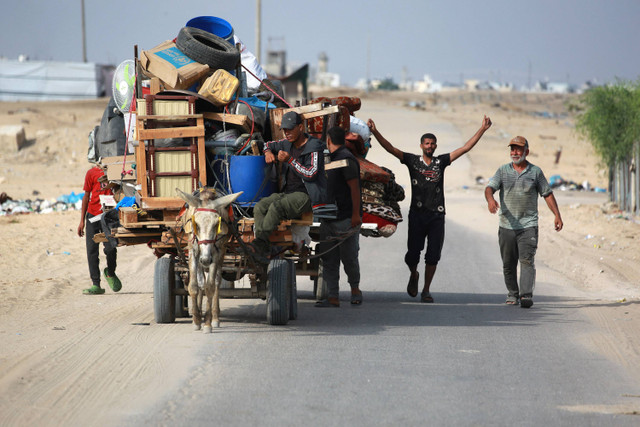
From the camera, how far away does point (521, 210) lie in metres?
11.6

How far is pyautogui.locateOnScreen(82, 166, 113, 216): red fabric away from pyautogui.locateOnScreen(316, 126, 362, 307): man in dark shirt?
331 cm

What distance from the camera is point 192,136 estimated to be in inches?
367

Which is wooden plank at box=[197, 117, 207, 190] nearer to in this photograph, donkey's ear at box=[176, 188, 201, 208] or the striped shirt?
donkey's ear at box=[176, 188, 201, 208]

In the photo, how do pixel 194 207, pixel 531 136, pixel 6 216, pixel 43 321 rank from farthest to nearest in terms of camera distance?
pixel 531 136, pixel 6 216, pixel 43 321, pixel 194 207

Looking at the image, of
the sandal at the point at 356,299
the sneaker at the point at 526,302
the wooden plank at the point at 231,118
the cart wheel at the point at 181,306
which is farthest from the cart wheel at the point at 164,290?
the sneaker at the point at 526,302

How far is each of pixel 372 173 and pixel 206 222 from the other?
3.62 metres

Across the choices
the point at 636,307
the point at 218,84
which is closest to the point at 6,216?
the point at 218,84

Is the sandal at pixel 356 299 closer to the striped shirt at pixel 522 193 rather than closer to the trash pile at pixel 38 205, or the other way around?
the striped shirt at pixel 522 193

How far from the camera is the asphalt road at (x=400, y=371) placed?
6.34 metres

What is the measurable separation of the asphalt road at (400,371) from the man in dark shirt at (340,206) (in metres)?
0.67

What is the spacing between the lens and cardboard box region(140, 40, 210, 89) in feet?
32.7

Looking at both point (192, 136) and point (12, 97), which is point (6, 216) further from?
point (12, 97)

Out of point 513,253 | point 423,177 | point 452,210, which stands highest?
point 423,177

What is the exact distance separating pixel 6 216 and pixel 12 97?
152ft
